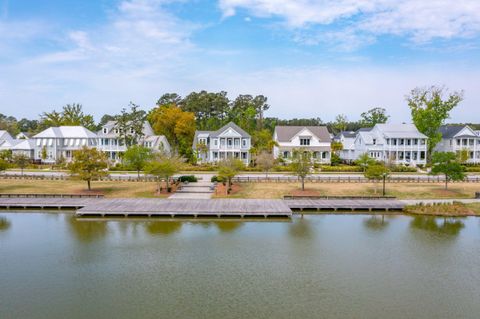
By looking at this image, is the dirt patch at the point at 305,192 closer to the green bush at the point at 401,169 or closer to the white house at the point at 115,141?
the green bush at the point at 401,169

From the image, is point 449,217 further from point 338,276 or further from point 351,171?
point 351,171

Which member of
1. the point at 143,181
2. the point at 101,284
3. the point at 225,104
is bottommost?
the point at 101,284

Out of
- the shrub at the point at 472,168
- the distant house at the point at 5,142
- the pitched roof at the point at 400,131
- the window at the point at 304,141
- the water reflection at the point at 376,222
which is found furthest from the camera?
the distant house at the point at 5,142

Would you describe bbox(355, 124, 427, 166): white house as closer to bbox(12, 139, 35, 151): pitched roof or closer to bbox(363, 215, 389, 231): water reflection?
bbox(363, 215, 389, 231): water reflection

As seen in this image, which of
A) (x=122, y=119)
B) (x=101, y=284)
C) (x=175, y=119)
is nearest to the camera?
(x=101, y=284)

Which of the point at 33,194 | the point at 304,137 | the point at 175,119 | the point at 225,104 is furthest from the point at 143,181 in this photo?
the point at 225,104

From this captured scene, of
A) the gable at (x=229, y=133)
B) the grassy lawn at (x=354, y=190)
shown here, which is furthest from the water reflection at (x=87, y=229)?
the gable at (x=229, y=133)
